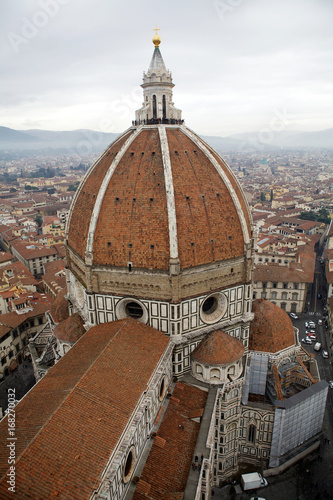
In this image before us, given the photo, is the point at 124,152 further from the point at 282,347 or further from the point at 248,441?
the point at 248,441

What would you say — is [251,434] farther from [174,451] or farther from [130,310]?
[130,310]

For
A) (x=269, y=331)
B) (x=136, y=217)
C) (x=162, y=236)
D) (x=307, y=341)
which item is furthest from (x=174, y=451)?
(x=307, y=341)

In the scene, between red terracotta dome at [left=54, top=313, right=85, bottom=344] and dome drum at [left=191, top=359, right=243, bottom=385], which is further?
red terracotta dome at [left=54, top=313, right=85, bottom=344]

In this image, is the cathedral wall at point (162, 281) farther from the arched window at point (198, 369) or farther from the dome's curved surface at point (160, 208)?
the arched window at point (198, 369)

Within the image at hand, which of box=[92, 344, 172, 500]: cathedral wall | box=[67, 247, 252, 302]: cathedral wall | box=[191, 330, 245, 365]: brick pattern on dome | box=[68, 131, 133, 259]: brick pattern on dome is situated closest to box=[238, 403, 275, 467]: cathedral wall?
box=[191, 330, 245, 365]: brick pattern on dome

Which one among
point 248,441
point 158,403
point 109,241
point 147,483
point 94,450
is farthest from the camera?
point 248,441

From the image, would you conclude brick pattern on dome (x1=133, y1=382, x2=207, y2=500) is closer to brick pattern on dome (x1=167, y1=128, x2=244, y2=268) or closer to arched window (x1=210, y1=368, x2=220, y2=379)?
arched window (x1=210, y1=368, x2=220, y2=379)

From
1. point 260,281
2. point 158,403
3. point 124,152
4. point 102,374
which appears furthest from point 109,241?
point 260,281

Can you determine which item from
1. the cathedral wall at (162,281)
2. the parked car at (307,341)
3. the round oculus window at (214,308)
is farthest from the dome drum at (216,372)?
the parked car at (307,341)
